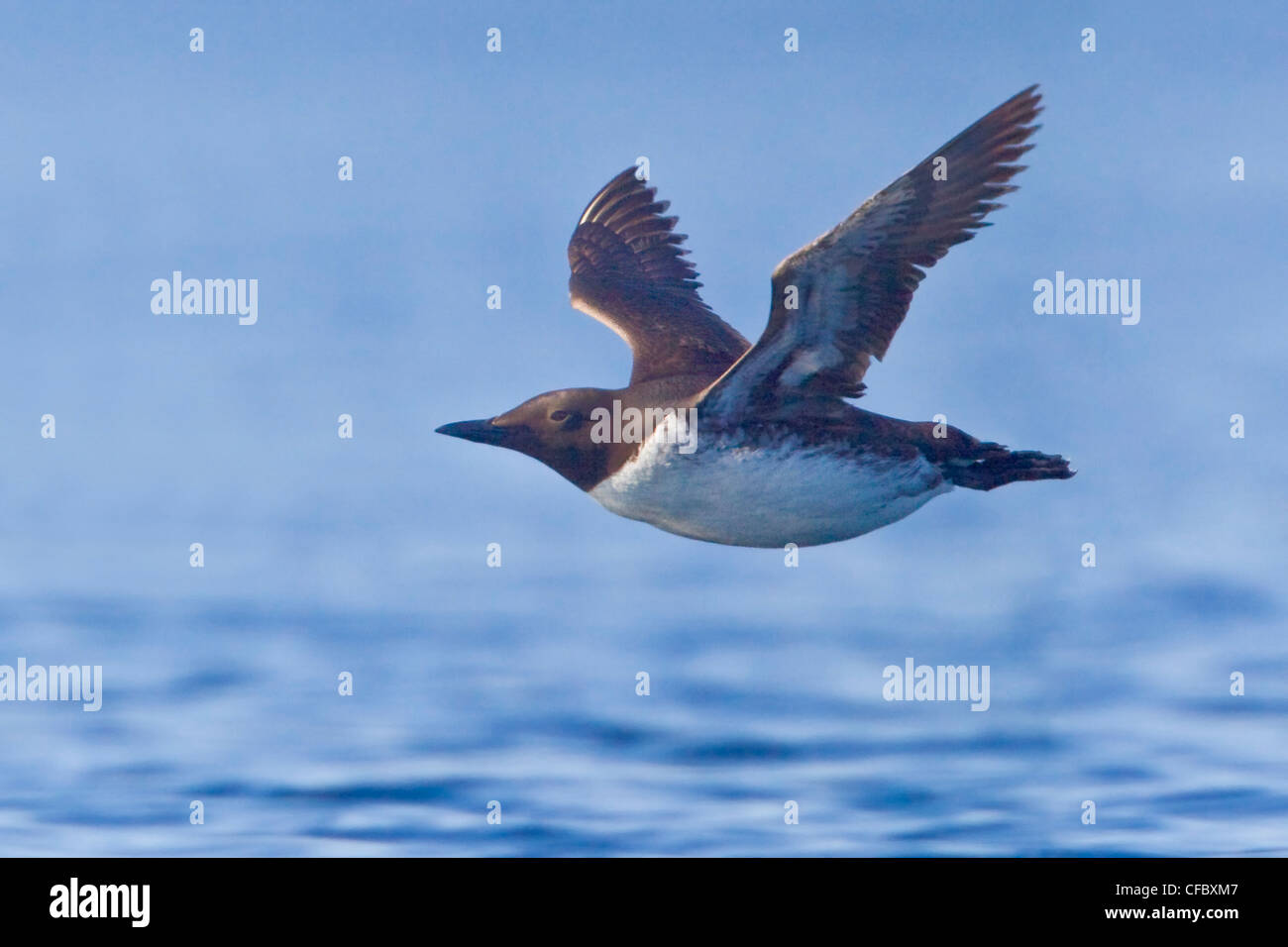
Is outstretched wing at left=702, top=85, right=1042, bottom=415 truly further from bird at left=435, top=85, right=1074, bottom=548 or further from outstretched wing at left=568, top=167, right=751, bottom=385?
outstretched wing at left=568, top=167, right=751, bottom=385

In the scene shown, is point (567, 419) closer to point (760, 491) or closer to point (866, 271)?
point (760, 491)

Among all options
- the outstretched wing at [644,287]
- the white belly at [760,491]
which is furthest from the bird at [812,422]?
the outstretched wing at [644,287]

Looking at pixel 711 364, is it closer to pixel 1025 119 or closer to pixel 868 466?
pixel 868 466

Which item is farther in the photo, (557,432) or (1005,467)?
(557,432)

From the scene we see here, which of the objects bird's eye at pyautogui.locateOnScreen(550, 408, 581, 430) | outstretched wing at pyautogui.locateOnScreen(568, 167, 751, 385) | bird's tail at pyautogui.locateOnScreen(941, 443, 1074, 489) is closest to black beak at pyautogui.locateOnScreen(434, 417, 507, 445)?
bird's eye at pyautogui.locateOnScreen(550, 408, 581, 430)

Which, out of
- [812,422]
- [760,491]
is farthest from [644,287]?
[760,491]

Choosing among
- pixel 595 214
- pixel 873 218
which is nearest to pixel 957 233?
pixel 873 218
